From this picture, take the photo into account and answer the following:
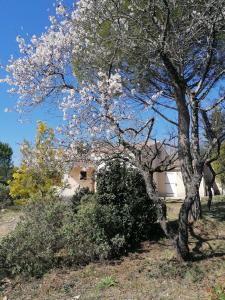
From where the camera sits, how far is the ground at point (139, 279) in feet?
21.5

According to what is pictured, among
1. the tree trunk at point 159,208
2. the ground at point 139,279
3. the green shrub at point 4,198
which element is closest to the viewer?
the ground at point 139,279

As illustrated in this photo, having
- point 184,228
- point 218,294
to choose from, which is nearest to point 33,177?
point 184,228

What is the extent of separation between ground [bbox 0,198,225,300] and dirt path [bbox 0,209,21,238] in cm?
608

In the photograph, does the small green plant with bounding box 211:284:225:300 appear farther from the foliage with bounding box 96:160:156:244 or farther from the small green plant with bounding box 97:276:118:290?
the foliage with bounding box 96:160:156:244

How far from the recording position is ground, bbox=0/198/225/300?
21.5 feet

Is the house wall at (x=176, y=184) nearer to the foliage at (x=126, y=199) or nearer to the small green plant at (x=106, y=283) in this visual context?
the foliage at (x=126, y=199)

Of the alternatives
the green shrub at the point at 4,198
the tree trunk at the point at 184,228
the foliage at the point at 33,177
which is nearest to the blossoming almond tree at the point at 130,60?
the tree trunk at the point at 184,228

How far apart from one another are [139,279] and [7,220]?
10.8m

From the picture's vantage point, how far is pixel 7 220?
16.7m

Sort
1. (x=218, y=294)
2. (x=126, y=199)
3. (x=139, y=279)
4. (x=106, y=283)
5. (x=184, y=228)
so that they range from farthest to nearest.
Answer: (x=126, y=199) < (x=184, y=228) < (x=139, y=279) < (x=106, y=283) < (x=218, y=294)

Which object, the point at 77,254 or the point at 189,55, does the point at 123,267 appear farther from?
the point at 189,55

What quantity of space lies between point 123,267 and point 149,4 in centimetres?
534

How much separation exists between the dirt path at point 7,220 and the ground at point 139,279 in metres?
6.08

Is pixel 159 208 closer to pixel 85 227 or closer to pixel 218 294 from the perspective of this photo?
pixel 85 227
